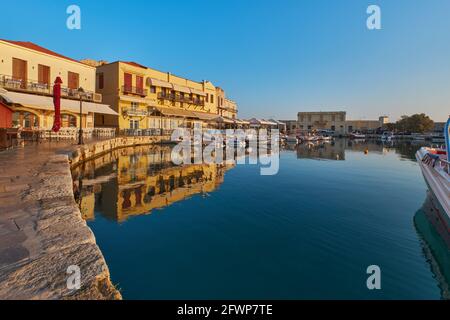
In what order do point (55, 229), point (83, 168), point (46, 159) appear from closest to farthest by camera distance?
point (55, 229), point (46, 159), point (83, 168)

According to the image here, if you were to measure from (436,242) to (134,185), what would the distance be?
931cm

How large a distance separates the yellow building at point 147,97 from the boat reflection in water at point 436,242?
28.3 metres

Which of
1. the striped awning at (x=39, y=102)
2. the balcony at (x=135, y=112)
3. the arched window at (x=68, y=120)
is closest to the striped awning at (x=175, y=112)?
the balcony at (x=135, y=112)

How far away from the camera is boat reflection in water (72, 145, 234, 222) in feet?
24.4

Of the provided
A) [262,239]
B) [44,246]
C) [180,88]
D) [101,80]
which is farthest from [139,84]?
[44,246]

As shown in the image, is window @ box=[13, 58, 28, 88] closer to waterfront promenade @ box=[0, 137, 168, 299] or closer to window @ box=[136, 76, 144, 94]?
window @ box=[136, 76, 144, 94]

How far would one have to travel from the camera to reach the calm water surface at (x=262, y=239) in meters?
3.82

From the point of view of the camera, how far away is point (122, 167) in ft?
45.3

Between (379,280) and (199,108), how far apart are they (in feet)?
134

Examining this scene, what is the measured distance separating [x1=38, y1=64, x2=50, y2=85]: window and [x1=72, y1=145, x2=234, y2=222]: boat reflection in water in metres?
12.0

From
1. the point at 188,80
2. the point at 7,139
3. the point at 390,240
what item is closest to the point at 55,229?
the point at 390,240

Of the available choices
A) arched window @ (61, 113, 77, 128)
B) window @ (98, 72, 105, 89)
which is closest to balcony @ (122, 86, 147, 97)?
window @ (98, 72, 105, 89)

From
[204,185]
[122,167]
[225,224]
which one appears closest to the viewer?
[225,224]

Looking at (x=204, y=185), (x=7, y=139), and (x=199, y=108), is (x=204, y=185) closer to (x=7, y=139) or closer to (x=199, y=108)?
(x=7, y=139)
